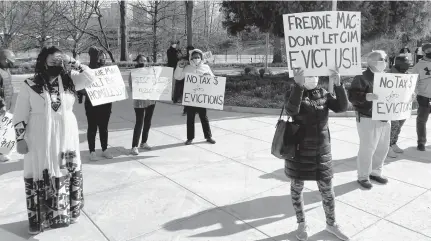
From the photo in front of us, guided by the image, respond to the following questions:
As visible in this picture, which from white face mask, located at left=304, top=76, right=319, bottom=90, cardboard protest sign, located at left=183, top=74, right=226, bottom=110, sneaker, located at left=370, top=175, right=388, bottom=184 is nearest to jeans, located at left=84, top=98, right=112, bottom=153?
cardboard protest sign, located at left=183, top=74, right=226, bottom=110

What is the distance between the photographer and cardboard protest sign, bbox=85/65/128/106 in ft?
18.7

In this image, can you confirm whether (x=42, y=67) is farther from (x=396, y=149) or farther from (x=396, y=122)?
(x=396, y=149)

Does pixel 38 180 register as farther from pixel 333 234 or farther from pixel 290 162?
pixel 333 234

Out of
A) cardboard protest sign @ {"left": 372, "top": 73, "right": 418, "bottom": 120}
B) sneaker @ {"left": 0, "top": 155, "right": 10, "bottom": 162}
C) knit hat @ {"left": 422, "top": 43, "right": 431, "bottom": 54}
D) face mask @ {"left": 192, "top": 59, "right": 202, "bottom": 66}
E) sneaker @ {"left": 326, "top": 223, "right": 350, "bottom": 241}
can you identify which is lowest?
sneaker @ {"left": 326, "top": 223, "right": 350, "bottom": 241}

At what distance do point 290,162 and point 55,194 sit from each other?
2339 mm

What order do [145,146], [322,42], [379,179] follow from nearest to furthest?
[322,42], [379,179], [145,146]

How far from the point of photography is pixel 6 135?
6078mm

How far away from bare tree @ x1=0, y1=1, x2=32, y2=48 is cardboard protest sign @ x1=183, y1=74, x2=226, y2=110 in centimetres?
1866

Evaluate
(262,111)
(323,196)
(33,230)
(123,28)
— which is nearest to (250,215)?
(323,196)

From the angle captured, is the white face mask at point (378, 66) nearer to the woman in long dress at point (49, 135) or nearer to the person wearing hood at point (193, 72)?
the person wearing hood at point (193, 72)

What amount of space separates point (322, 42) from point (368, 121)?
1584mm

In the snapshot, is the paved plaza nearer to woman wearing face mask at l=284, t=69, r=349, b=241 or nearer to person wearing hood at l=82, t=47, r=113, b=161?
person wearing hood at l=82, t=47, r=113, b=161

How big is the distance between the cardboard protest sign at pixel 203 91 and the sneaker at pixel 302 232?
3672 millimetres

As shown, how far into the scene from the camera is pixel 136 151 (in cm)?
665
